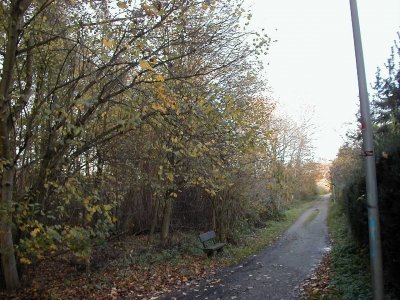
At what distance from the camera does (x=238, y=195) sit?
1728cm

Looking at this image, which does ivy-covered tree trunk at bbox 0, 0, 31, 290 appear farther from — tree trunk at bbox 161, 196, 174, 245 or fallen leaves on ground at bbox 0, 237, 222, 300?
tree trunk at bbox 161, 196, 174, 245

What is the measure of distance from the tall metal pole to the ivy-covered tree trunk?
588cm

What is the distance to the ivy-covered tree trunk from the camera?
7301 millimetres

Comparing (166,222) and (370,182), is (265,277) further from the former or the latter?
(370,182)

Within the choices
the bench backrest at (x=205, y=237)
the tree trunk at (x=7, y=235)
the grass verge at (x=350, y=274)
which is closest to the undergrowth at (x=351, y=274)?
the grass verge at (x=350, y=274)

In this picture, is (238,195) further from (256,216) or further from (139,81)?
(139,81)

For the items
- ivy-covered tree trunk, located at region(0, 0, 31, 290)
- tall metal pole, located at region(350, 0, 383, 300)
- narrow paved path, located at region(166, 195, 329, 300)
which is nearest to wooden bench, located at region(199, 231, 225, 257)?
narrow paved path, located at region(166, 195, 329, 300)

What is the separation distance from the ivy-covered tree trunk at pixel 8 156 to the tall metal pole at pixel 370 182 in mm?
5880

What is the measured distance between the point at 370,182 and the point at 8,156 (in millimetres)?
7119

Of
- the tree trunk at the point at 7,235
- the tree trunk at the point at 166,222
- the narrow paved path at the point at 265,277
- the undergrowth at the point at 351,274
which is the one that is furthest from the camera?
the tree trunk at the point at 166,222

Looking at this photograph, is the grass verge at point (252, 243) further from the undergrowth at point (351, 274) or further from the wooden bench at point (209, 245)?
the undergrowth at point (351, 274)

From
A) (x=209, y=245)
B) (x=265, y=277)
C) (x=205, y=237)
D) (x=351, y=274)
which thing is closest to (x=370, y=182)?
(x=351, y=274)

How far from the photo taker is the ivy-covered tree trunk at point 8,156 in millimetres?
7301

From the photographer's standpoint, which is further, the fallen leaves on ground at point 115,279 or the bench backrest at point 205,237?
the bench backrest at point 205,237
